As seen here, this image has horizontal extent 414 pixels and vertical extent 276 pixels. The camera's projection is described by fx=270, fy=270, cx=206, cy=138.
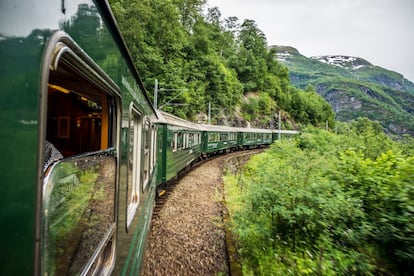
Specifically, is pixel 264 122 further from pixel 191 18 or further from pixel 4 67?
pixel 4 67

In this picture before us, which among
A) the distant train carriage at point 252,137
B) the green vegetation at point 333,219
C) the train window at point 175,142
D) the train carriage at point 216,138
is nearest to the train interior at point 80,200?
the green vegetation at point 333,219

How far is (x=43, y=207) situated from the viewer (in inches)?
36.7

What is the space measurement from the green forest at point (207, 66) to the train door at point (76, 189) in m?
11.8

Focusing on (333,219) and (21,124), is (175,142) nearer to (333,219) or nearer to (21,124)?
(333,219)

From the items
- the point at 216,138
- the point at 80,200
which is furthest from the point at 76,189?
the point at 216,138

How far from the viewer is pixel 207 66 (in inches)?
1339

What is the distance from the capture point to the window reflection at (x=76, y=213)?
1008 millimetres

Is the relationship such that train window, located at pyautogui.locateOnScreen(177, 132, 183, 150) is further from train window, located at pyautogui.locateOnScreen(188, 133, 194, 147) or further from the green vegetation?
the green vegetation

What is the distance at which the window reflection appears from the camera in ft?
3.31

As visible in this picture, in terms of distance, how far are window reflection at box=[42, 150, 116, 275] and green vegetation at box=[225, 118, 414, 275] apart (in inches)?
110

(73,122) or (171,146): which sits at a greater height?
(73,122)

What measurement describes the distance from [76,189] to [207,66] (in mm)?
34005

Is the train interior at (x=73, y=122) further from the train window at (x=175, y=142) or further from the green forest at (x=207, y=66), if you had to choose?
the green forest at (x=207, y=66)

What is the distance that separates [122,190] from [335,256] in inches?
112
